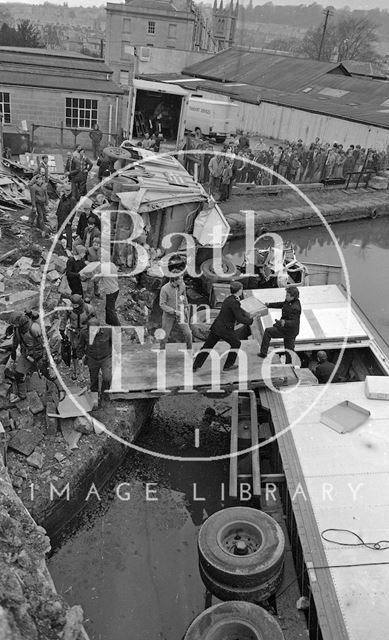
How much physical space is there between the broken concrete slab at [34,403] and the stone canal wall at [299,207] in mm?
11269

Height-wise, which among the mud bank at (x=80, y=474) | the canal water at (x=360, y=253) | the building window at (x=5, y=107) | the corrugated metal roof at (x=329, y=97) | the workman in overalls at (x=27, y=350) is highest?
the corrugated metal roof at (x=329, y=97)

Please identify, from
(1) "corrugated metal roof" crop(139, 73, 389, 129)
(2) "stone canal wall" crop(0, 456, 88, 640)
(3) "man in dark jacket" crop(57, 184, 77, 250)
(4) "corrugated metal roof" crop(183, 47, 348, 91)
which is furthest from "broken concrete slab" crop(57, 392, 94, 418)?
(4) "corrugated metal roof" crop(183, 47, 348, 91)

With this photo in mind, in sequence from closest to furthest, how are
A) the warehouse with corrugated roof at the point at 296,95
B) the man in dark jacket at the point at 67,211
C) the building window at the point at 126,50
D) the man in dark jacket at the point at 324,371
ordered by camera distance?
the man in dark jacket at the point at 324,371 → the man in dark jacket at the point at 67,211 → the warehouse with corrugated roof at the point at 296,95 → the building window at the point at 126,50

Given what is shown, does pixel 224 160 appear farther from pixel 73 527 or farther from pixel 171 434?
pixel 73 527

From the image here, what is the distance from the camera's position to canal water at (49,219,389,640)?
6930 mm

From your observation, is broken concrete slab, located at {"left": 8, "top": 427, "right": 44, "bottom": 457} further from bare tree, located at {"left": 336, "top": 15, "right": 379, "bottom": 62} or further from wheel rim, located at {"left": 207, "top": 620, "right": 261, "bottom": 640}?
bare tree, located at {"left": 336, "top": 15, "right": 379, "bottom": 62}

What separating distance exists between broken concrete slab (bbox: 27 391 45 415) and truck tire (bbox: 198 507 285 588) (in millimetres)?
3067

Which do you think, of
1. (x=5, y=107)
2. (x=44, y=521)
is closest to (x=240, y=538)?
(x=44, y=521)

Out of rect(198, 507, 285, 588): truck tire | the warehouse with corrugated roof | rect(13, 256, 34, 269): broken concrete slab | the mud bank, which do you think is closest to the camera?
rect(198, 507, 285, 588): truck tire

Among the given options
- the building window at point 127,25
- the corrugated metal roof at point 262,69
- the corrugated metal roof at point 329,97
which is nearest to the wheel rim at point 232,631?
the corrugated metal roof at point 329,97

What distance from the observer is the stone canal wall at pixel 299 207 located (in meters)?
20.0

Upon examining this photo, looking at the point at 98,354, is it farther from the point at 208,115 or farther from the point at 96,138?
the point at 208,115

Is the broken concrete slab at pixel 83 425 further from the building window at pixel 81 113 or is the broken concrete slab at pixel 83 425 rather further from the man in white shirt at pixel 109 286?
the building window at pixel 81 113

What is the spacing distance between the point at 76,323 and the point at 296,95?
31.2 meters
